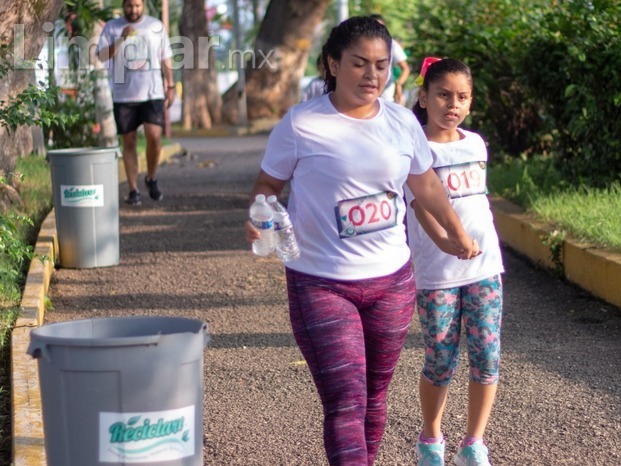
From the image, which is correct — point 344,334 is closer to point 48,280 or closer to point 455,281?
point 455,281

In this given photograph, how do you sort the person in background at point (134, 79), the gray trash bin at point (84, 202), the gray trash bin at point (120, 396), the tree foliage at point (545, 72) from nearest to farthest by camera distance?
1. the gray trash bin at point (120, 396)
2. the gray trash bin at point (84, 202)
3. the tree foliage at point (545, 72)
4. the person in background at point (134, 79)

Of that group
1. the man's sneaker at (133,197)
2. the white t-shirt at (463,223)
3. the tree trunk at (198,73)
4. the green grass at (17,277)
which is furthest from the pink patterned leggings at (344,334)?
the tree trunk at (198,73)

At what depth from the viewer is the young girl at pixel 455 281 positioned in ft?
14.2

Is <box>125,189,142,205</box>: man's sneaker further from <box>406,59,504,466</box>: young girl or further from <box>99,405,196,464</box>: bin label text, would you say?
<box>99,405,196,464</box>: bin label text

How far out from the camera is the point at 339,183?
3.73 m

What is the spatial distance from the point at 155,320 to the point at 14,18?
177 inches

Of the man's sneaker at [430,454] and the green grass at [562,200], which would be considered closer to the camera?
the man's sneaker at [430,454]

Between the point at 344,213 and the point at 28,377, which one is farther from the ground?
the point at 344,213

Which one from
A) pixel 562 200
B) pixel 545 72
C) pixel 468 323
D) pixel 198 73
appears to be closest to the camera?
pixel 468 323

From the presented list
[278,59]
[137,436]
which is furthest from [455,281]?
[278,59]

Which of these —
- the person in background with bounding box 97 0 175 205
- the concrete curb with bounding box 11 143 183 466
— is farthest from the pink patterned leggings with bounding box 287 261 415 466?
the person in background with bounding box 97 0 175 205

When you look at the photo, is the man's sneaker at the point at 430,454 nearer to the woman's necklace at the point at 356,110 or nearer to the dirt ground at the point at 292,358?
the dirt ground at the point at 292,358

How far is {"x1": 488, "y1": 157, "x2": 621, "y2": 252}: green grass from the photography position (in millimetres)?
7945

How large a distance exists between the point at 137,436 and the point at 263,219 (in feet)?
2.53
